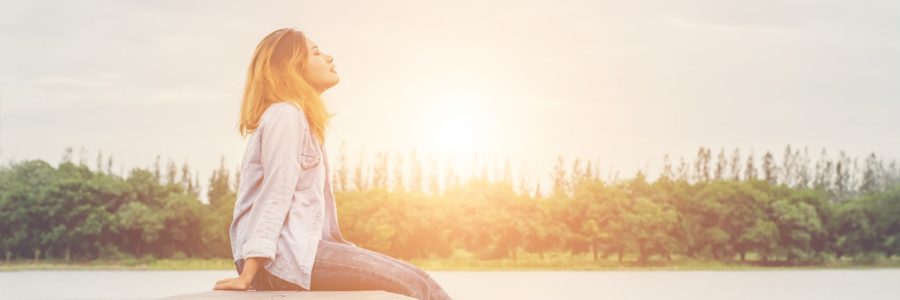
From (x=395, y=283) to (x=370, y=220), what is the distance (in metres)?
26.6

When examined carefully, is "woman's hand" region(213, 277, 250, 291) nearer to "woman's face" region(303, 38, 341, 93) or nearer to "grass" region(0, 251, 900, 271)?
"woman's face" region(303, 38, 341, 93)

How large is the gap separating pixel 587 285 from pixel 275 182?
67.0 ft

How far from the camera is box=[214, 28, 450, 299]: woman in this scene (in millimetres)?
2377

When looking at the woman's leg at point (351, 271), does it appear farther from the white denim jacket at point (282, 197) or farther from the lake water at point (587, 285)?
the lake water at point (587, 285)

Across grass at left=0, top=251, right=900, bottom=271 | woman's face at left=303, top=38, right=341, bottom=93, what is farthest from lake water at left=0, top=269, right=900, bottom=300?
woman's face at left=303, top=38, right=341, bottom=93

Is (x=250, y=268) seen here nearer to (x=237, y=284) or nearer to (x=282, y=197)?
(x=237, y=284)

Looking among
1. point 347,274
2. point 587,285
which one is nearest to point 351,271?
point 347,274

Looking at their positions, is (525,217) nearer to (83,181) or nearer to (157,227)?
(157,227)

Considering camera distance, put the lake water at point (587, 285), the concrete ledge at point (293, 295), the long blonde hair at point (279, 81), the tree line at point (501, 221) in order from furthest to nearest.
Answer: the tree line at point (501, 221)
the lake water at point (587, 285)
the long blonde hair at point (279, 81)
the concrete ledge at point (293, 295)

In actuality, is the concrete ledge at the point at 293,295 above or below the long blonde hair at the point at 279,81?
below

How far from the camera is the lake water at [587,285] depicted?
18984 millimetres

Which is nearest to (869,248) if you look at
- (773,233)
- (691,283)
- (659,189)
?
(773,233)

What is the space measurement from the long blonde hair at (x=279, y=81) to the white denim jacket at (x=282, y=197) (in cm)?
6

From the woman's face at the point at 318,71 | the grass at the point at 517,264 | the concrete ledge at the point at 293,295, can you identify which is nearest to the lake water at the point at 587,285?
the grass at the point at 517,264
